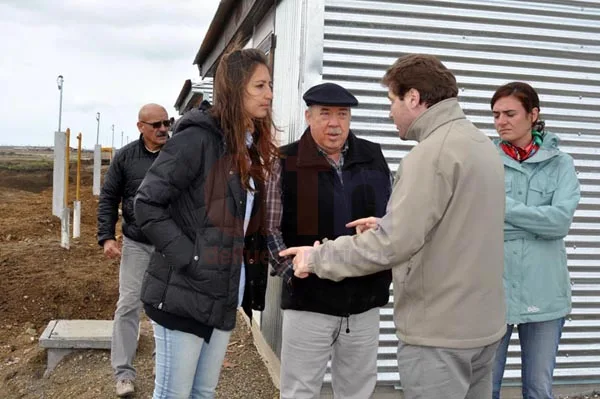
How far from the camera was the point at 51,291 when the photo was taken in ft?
28.4

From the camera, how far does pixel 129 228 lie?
4.64 meters

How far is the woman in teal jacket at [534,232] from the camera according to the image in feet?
11.0

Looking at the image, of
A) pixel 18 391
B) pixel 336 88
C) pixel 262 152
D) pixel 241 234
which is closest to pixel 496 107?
pixel 336 88

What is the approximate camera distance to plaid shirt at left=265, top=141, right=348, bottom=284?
3328 mm

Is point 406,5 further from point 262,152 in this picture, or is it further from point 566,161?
point 262,152

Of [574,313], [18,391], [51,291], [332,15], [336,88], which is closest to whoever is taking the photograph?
[336,88]

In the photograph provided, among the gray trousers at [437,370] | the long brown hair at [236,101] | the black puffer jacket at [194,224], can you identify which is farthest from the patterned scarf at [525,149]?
the black puffer jacket at [194,224]

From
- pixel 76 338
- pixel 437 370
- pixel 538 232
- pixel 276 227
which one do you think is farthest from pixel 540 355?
pixel 76 338

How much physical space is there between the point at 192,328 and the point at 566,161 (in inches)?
91.0

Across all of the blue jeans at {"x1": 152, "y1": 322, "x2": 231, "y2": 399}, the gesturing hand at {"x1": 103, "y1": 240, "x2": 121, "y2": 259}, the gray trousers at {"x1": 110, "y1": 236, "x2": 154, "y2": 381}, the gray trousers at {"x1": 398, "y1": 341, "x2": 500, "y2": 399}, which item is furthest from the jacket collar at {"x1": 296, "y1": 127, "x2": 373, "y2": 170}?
the gesturing hand at {"x1": 103, "y1": 240, "x2": 121, "y2": 259}

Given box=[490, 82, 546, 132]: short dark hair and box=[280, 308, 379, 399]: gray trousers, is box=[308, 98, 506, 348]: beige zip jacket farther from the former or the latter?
box=[490, 82, 546, 132]: short dark hair

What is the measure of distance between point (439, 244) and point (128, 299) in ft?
9.79

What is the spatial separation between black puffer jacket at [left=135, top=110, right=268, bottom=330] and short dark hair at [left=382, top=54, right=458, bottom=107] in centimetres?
91

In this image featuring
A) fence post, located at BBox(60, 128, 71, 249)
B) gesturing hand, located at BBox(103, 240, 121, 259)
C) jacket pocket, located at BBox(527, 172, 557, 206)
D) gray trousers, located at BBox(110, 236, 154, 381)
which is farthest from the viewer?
fence post, located at BBox(60, 128, 71, 249)
